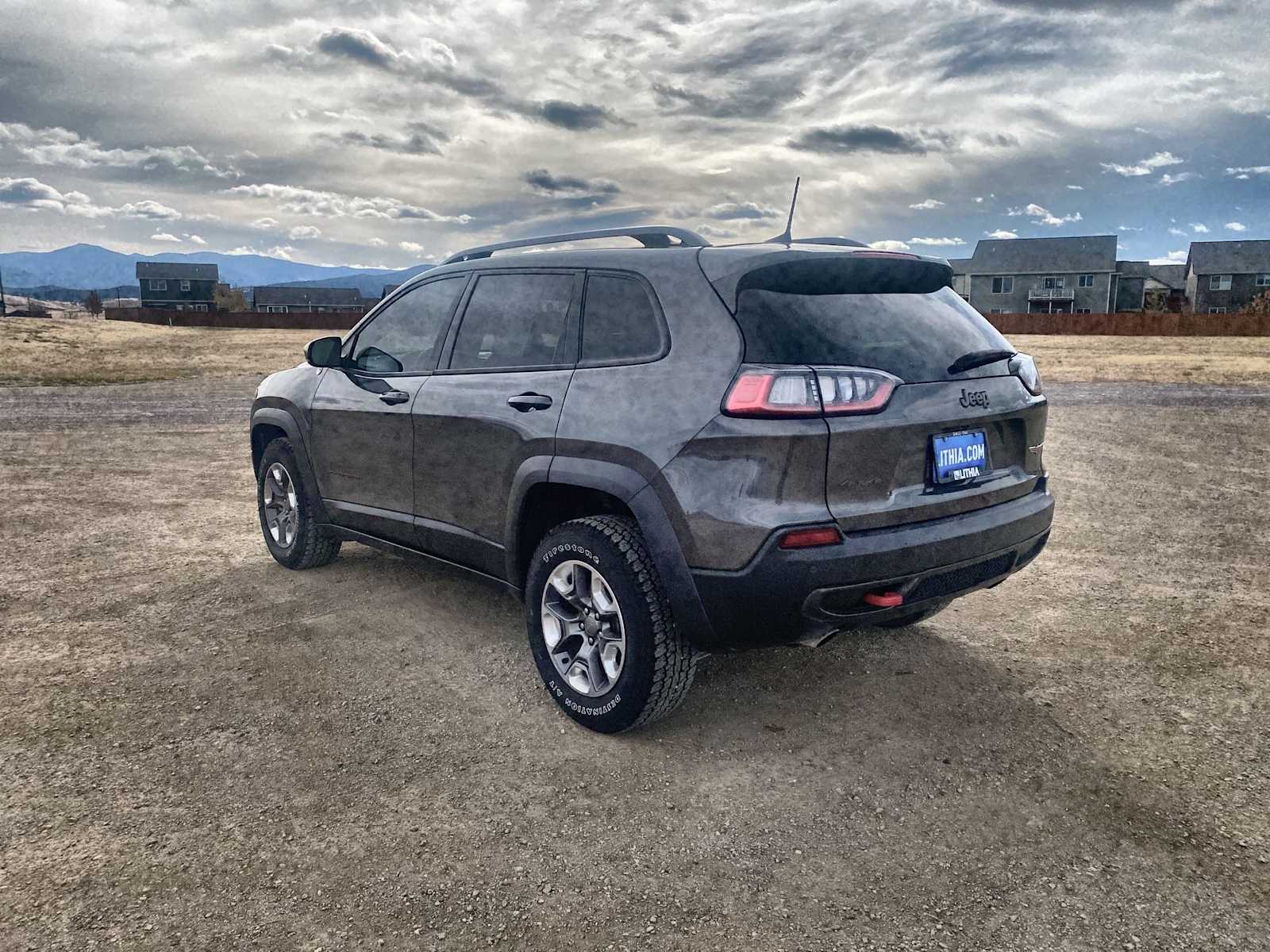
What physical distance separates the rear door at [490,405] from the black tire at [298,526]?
1247 mm

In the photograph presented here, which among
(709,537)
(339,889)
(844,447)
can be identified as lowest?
(339,889)

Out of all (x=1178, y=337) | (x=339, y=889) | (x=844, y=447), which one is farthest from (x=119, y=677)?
(x=1178, y=337)

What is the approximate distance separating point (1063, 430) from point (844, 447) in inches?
422

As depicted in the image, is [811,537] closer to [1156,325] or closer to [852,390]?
[852,390]

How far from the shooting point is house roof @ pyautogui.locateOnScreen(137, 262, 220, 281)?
99.0 metres

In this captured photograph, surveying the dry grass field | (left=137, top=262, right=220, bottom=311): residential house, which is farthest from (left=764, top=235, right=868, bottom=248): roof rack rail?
(left=137, top=262, right=220, bottom=311): residential house

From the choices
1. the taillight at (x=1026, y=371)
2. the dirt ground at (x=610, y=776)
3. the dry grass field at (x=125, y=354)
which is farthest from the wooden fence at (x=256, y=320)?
the taillight at (x=1026, y=371)

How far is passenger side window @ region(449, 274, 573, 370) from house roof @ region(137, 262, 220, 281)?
106254mm

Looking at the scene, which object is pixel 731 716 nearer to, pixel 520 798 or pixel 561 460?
pixel 520 798

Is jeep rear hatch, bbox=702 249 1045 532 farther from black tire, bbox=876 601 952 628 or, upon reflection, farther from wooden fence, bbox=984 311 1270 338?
wooden fence, bbox=984 311 1270 338

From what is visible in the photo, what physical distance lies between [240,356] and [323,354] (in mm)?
29803

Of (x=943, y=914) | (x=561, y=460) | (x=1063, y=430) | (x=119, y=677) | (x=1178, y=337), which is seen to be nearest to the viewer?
(x=943, y=914)

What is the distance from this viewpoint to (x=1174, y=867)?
2713mm

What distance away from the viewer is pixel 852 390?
9.97ft
